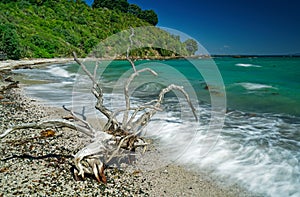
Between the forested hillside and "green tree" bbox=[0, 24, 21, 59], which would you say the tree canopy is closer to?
the forested hillside

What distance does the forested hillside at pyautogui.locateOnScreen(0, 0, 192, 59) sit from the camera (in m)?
31.6

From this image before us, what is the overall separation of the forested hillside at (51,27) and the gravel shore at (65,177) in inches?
1070

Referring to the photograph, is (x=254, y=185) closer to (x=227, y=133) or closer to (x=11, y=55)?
(x=227, y=133)

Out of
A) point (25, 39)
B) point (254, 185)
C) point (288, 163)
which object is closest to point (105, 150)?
point (254, 185)

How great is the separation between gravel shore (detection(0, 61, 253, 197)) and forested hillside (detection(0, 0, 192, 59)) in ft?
89.2

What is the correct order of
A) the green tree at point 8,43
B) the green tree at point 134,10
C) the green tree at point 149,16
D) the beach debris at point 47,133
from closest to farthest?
the beach debris at point 47,133 → the green tree at point 8,43 → the green tree at point 149,16 → the green tree at point 134,10

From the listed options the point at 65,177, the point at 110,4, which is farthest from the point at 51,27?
the point at 65,177

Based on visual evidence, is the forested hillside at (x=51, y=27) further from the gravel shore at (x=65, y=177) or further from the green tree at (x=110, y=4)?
the gravel shore at (x=65, y=177)

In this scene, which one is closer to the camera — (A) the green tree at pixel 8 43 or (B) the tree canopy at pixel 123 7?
(A) the green tree at pixel 8 43

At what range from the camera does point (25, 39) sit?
3744cm

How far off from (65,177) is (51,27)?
56.9 meters

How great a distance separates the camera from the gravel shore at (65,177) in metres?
2.81

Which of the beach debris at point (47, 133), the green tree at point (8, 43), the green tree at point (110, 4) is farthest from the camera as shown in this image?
the green tree at point (110, 4)

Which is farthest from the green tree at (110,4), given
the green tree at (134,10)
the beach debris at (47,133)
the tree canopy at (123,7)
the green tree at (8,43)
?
the beach debris at (47,133)
